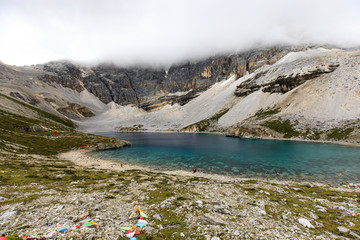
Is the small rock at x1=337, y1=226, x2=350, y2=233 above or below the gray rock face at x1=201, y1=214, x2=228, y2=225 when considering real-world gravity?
below

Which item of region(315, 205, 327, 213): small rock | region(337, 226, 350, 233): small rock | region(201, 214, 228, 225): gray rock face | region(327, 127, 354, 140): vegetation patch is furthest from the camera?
region(327, 127, 354, 140): vegetation patch

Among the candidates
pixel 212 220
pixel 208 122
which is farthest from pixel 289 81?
pixel 212 220

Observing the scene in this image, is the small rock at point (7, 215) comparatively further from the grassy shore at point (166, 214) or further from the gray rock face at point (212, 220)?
the gray rock face at point (212, 220)

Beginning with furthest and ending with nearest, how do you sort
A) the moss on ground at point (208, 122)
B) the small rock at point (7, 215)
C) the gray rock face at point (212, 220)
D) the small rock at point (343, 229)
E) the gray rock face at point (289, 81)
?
the moss on ground at point (208, 122) < the gray rock face at point (289, 81) < the gray rock face at point (212, 220) < the small rock at point (343, 229) < the small rock at point (7, 215)

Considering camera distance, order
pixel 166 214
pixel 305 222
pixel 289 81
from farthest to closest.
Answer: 1. pixel 289 81
2. pixel 166 214
3. pixel 305 222

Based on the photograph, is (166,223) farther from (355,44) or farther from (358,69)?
(355,44)

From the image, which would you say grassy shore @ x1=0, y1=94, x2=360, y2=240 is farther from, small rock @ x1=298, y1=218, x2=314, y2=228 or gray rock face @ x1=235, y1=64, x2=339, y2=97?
gray rock face @ x1=235, y1=64, x2=339, y2=97

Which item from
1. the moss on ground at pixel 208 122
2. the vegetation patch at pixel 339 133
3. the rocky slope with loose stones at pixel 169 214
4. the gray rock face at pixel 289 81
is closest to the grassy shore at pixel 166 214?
the rocky slope with loose stones at pixel 169 214

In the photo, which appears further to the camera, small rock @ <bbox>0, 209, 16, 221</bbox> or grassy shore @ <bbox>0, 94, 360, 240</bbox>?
small rock @ <bbox>0, 209, 16, 221</bbox>

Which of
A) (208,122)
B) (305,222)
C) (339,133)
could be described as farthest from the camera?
(208,122)

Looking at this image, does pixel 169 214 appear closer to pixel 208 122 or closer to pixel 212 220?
pixel 212 220

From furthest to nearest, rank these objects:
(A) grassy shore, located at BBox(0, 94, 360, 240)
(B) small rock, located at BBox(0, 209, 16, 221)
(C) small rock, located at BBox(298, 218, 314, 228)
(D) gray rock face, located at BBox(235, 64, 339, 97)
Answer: (D) gray rock face, located at BBox(235, 64, 339, 97), (C) small rock, located at BBox(298, 218, 314, 228), (B) small rock, located at BBox(0, 209, 16, 221), (A) grassy shore, located at BBox(0, 94, 360, 240)

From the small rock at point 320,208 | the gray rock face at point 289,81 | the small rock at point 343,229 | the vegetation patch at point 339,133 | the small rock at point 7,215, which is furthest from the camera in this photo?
the gray rock face at point 289,81

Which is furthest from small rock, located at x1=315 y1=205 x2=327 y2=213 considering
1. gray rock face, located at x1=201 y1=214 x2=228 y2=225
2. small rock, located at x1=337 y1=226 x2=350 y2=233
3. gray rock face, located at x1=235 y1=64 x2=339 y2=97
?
gray rock face, located at x1=235 y1=64 x2=339 y2=97
